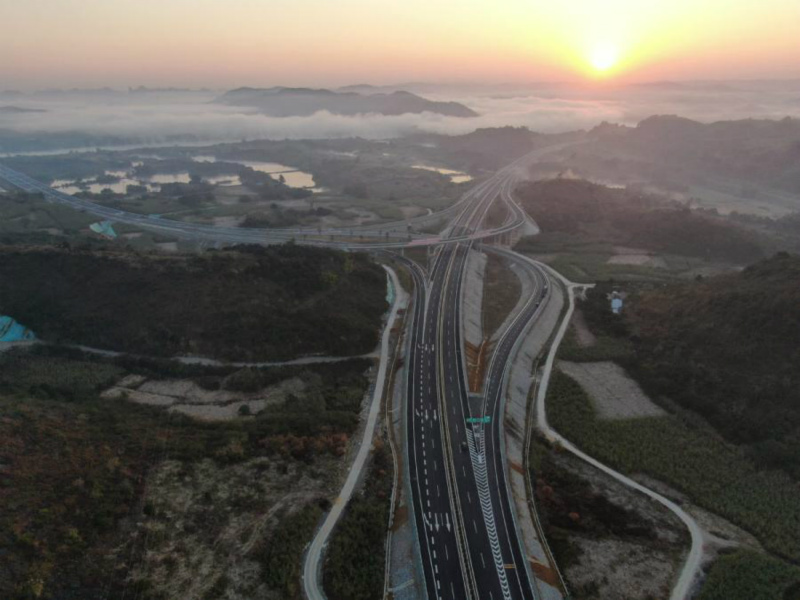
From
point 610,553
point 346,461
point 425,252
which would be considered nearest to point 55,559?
point 346,461

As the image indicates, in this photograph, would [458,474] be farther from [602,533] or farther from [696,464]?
[696,464]

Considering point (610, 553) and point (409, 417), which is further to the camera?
point (409, 417)

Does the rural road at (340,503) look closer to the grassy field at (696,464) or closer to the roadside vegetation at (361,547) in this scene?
the roadside vegetation at (361,547)

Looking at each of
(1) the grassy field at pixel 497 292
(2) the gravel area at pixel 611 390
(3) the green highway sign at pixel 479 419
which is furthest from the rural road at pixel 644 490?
(1) the grassy field at pixel 497 292

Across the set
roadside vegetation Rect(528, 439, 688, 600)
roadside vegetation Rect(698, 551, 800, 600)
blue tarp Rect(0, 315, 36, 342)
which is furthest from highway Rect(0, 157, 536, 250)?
roadside vegetation Rect(698, 551, 800, 600)

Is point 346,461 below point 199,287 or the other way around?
below

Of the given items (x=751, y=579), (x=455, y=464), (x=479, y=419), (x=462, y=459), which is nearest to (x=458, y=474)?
(x=455, y=464)

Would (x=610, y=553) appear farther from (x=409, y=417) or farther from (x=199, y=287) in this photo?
(x=199, y=287)
